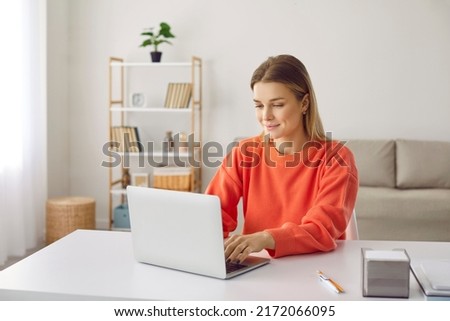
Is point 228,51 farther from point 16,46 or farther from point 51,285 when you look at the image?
point 51,285

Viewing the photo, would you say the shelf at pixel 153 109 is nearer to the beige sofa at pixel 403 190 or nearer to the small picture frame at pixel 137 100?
the small picture frame at pixel 137 100

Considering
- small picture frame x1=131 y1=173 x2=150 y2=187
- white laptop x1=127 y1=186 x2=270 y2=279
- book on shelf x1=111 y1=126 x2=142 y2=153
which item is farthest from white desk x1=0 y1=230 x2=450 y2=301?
small picture frame x1=131 y1=173 x2=150 y2=187

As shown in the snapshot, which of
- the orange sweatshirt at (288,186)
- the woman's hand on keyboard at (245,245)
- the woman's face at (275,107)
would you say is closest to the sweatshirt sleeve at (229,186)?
the orange sweatshirt at (288,186)

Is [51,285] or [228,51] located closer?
[51,285]

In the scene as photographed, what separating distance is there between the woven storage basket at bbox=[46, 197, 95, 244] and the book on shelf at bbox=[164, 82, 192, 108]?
38.8 inches

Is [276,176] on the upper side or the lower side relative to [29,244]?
upper

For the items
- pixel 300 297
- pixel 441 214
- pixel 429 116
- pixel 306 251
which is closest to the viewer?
pixel 300 297

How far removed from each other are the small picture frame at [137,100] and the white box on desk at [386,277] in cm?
373

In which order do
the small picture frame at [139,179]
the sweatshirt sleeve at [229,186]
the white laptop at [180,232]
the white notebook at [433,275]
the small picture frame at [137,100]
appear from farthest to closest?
the small picture frame at [139,179], the small picture frame at [137,100], the sweatshirt sleeve at [229,186], the white laptop at [180,232], the white notebook at [433,275]

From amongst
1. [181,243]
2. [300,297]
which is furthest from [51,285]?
[300,297]

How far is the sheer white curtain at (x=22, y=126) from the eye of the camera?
4.17 meters

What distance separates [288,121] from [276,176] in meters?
0.19

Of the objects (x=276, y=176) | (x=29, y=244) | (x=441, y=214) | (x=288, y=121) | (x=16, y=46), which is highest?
(x=16, y=46)

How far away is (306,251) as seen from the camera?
1837 millimetres
